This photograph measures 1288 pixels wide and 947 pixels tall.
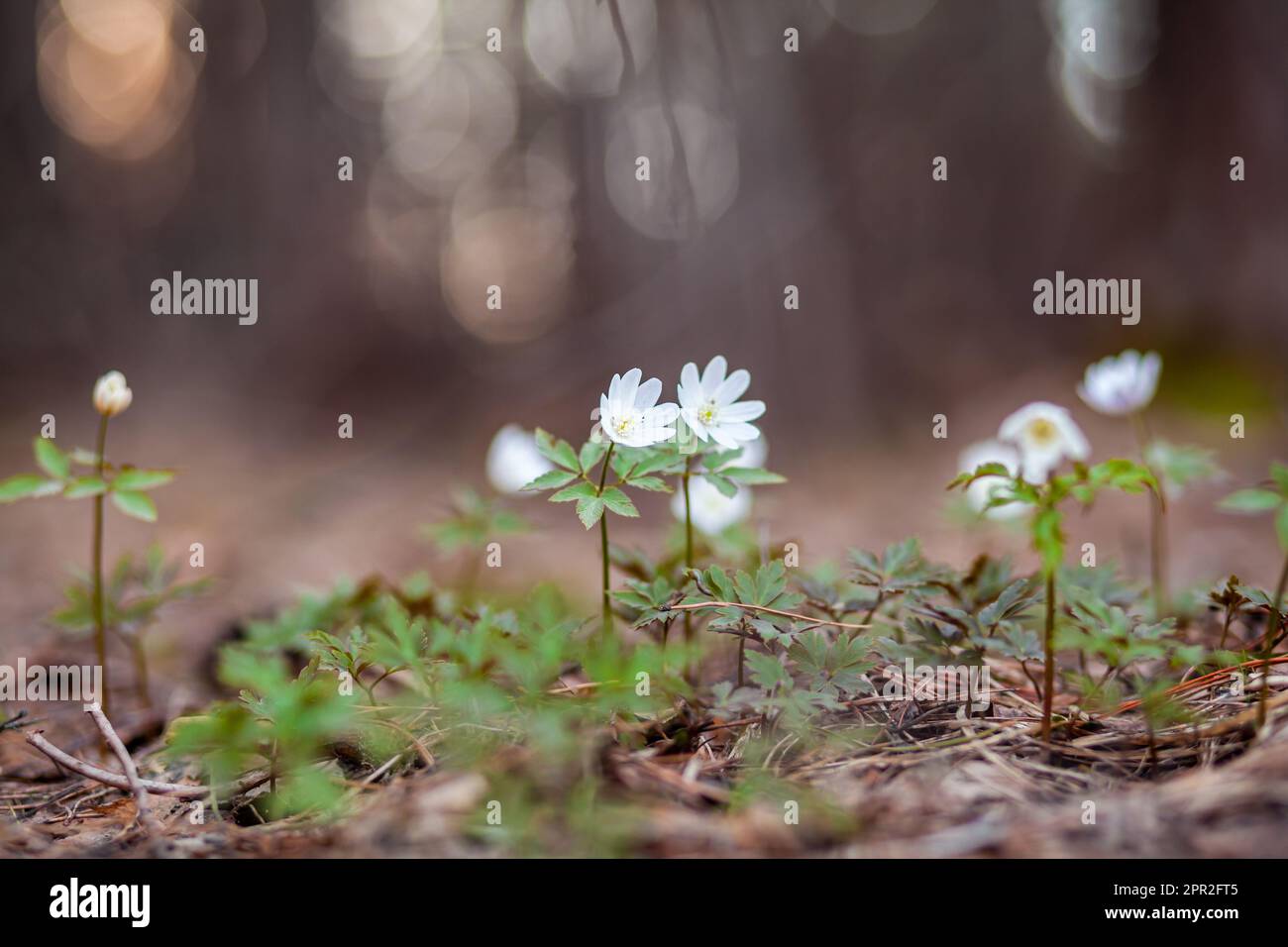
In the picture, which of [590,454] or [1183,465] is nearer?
[590,454]

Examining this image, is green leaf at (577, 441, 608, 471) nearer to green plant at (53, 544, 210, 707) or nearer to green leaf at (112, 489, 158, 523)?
green leaf at (112, 489, 158, 523)

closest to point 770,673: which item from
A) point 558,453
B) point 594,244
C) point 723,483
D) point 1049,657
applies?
point 723,483

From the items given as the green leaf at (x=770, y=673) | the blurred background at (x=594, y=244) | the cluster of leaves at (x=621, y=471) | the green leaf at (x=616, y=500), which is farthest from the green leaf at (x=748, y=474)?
the blurred background at (x=594, y=244)

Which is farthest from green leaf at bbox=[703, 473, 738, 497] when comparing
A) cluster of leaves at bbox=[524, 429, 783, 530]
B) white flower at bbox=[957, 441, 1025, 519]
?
white flower at bbox=[957, 441, 1025, 519]

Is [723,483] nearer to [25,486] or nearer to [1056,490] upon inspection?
[1056,490]

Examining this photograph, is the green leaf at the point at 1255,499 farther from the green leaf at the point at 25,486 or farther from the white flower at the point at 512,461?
the green leaf at the point at 25,486

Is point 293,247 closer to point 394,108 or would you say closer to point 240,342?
point 240,342

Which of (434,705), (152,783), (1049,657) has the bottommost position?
(152,783)

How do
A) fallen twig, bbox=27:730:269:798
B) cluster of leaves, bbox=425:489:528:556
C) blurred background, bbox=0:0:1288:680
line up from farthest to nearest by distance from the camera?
blurred background, bbox=0:0:1288:680
cluster of leaves, bbox=425:489:528:556
fallen twig, bbox=27:730:269:798
